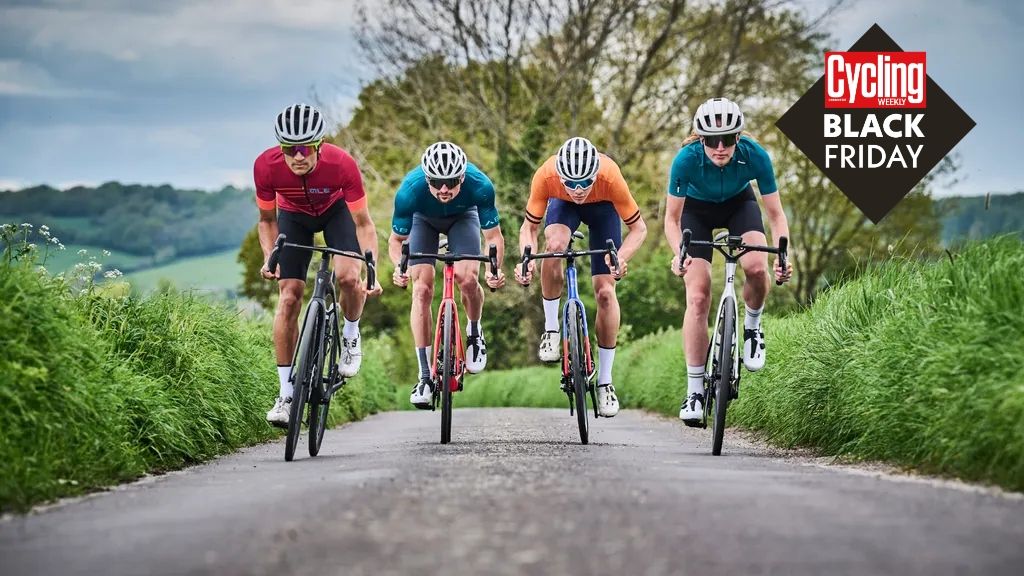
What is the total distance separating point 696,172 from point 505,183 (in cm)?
2539

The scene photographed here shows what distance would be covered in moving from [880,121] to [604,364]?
19.9 meters

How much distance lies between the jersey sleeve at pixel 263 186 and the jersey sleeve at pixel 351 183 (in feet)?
1.80

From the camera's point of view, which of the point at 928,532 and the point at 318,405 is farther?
the point at 318,405

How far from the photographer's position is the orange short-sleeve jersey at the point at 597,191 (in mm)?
11641

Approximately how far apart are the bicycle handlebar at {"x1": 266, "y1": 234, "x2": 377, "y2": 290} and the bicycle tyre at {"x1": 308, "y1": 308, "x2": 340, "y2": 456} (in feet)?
1.66

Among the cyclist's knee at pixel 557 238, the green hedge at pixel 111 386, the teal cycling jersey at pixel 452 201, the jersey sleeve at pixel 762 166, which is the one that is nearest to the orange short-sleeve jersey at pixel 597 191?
the cyclist's knee at pixel 557 238

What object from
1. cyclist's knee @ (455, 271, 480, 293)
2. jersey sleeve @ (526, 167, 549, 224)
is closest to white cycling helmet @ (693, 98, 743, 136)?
jersey sleeve @ (526, 167, 549, 224)


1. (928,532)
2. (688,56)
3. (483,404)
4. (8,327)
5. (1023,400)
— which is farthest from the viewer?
(688,56)

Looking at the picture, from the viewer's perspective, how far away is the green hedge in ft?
24.4

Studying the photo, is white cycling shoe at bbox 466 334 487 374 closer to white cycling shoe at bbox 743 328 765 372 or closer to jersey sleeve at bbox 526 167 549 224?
jersey sleeve at bbox 526 167 549 224

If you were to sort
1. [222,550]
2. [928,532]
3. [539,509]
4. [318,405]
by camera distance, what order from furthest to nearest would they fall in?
[318,405] → [539,509] → [928,532] → [222,550]

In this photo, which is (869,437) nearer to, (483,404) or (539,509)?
(539,509)

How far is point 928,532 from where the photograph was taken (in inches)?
219

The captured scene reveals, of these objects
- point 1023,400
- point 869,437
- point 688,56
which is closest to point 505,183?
point 688,56
